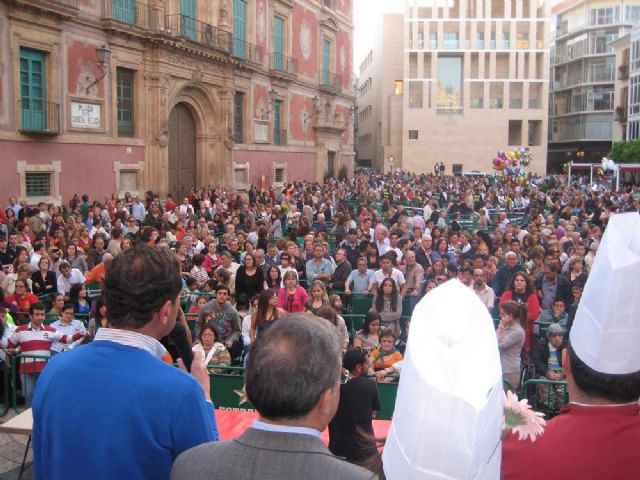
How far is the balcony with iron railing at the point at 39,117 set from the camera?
19.4 metres

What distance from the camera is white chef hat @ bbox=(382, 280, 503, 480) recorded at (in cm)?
203

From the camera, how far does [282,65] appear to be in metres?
35.7

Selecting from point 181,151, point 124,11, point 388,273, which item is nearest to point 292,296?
point 388,273

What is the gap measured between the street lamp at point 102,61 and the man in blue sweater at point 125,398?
20.7 m

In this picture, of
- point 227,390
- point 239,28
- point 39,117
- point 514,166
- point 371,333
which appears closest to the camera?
point 227,390

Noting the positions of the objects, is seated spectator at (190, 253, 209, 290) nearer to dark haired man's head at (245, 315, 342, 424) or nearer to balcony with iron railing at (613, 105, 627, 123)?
dark haired man's head at (245, 315, 342, 424)

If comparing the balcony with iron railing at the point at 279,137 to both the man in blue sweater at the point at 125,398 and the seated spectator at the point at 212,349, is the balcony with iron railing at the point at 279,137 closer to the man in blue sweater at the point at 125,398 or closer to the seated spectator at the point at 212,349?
the seated spectator at the point at 212,349

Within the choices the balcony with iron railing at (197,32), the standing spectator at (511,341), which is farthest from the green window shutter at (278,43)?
the standing spectator at (511,341)

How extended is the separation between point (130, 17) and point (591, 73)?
64758 millimetres

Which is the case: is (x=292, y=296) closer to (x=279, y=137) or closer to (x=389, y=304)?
(x=389, y=304)

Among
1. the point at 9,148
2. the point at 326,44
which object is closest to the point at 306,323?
the point at 9,148

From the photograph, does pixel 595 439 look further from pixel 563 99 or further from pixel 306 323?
pixel 563 99

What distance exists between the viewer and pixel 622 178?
5162cm

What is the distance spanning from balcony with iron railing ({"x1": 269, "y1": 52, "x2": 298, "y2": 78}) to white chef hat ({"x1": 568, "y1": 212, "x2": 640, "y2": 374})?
33.2 m
